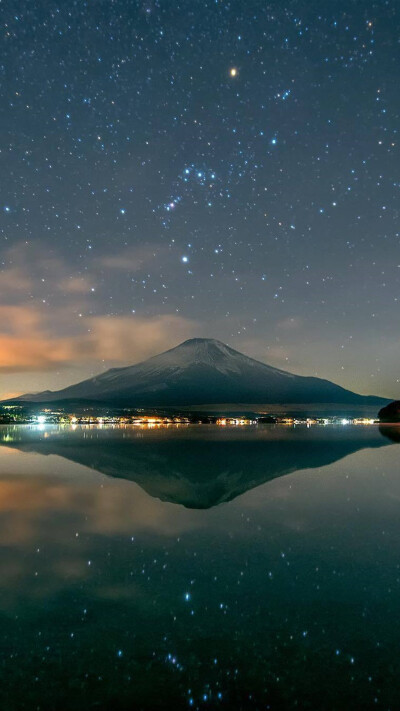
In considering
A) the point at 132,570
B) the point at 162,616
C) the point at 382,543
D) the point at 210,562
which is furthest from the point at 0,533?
the point at 382,543

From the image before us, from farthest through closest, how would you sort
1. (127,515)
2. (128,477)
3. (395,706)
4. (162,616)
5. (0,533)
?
(128,477), (127,515), (0,533), (162,616), (395,706)

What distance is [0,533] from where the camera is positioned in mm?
11781

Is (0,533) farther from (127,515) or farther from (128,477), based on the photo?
(128,477)

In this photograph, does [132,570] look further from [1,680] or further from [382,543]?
[382,543]

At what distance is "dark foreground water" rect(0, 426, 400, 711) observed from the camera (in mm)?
5367

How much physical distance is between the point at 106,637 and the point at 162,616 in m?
0.95

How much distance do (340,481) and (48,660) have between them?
Result: 16.1m

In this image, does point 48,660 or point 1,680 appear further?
point 48,660

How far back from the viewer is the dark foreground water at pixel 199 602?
17.6ft

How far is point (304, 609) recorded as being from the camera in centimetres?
739

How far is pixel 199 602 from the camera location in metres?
7.65

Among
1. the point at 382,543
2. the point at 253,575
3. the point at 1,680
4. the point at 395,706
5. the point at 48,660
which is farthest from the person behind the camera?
the point at 382,543

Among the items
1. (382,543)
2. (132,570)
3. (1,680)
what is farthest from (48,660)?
(382,543)

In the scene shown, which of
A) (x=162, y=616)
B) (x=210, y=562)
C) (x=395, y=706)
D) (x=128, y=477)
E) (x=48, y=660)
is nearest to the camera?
(x=395, y=706)
